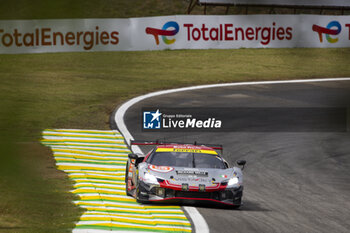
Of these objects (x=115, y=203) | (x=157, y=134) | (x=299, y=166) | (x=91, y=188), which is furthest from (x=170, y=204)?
(x=157, y=134)

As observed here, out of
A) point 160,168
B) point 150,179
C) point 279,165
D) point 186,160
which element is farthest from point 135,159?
point 279,165

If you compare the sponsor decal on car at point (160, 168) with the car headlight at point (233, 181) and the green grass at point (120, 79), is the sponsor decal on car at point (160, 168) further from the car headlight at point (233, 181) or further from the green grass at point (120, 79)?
the green grass at point (120, 79)

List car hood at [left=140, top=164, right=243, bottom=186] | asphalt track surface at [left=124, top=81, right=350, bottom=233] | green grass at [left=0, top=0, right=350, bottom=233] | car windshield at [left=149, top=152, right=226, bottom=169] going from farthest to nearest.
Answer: car windshield at [left=149, top=152, right=226, bottom=169], car hood at [left=140, top=164, right=243, bottom=186], asphalt track surface at [left=124, top=81, right=350, bottom=233], green grass at [left=0, top=0, right=350, bottom=233]

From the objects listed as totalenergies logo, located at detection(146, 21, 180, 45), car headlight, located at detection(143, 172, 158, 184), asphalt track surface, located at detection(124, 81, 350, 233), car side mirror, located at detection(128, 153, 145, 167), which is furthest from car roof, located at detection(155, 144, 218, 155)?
totalenergies logo, located at detection(146, 21, 180, 45)

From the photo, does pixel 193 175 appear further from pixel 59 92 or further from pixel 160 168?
pixel 59 92

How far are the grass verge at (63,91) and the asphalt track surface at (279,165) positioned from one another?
0.73 metres

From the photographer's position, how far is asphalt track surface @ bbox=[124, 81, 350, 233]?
10.5 meters

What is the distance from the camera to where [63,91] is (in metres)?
30.8

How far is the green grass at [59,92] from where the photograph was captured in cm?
149

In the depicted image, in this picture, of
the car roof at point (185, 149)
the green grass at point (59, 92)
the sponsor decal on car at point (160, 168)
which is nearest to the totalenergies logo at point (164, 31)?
the green grass at point (59, 92)

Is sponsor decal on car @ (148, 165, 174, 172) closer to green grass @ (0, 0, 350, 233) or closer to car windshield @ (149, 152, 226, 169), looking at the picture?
car windshield @ (149, 152, 226, 169)

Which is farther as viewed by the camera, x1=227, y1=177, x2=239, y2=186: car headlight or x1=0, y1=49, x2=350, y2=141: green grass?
x1=227, y1=177, x2=239, y2=186: car headlight

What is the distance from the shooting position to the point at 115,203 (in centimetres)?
1161

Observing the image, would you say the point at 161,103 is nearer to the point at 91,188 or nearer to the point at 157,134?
the point at 157,134
